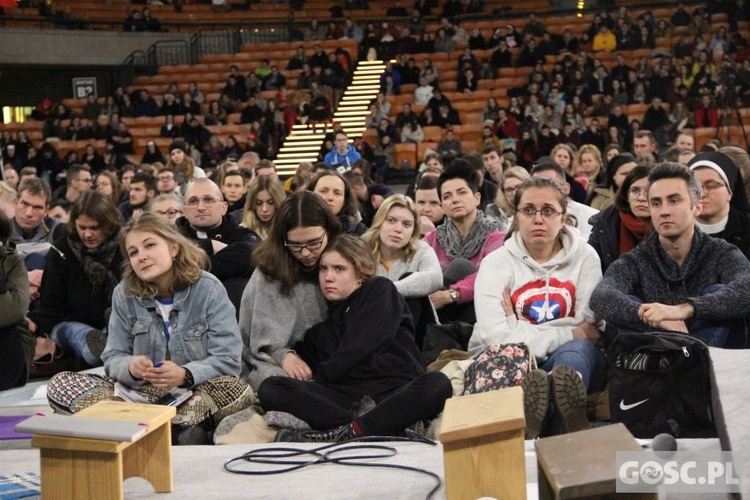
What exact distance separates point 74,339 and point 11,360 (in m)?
0.45

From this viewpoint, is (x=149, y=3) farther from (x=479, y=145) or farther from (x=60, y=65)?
(x=479, y=145)

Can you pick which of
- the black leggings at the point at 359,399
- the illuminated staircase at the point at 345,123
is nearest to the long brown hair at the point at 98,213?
the black leggings at the point at 359,399

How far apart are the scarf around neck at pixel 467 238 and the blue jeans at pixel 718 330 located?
148 cm

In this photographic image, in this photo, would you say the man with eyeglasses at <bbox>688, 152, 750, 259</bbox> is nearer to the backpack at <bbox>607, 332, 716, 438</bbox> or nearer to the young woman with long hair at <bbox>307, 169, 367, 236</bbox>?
the backpack at <bbox>607, 332, 716, 438</bbox>

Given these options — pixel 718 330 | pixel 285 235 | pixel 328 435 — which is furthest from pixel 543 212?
pixel 328 435

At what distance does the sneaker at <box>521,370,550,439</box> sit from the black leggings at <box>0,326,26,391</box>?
251cm

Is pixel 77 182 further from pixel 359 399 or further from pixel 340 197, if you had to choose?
pixel 359 399

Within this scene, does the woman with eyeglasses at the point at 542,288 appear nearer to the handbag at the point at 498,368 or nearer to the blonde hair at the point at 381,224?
the handbag at the point at 498,368

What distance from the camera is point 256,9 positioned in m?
21.8

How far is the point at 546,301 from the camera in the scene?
4.11 metres

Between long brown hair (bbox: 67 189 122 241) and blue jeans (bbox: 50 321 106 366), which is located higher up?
long brown hair (bbox: 67 189 122 241)

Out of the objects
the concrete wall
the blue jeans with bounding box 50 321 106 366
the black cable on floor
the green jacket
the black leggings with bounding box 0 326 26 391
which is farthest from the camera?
the concrete wall

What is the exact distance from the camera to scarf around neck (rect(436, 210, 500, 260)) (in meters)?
5.25

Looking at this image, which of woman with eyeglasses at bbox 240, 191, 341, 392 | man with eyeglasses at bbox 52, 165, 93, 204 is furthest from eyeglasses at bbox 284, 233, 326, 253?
man with eyeglasses at bbox 52, 165, 93, 204
